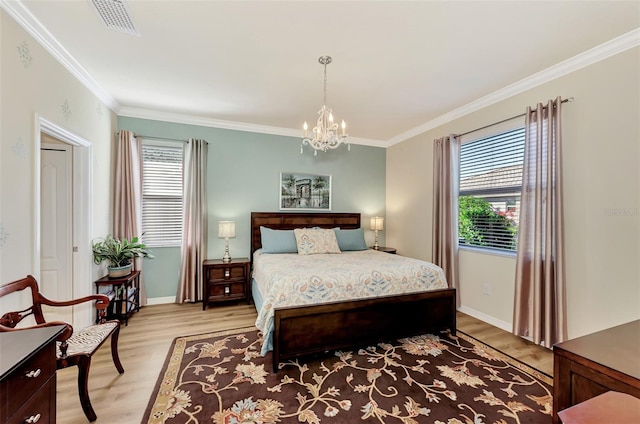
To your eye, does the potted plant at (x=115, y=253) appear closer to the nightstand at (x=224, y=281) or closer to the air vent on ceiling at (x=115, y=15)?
the nightstand at (x=224, y=281)

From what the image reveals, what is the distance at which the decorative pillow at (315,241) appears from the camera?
12.8 ft

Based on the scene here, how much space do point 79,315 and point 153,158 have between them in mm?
2186

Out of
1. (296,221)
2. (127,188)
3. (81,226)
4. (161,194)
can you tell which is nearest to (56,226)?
(81,226)

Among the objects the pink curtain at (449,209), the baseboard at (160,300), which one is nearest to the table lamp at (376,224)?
the pink curtain at (449,209)

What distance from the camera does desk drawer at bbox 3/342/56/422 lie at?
0.99m

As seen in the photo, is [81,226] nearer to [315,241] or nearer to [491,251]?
[315,241]

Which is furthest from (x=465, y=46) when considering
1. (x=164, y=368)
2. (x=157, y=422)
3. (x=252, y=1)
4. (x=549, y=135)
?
(x=164, y=368)

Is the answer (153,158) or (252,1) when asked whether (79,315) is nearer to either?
(153,158)

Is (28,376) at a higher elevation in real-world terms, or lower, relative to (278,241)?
lower

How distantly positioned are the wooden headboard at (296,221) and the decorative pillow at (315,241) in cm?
49

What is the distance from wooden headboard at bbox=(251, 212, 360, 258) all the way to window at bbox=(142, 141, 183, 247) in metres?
1.12

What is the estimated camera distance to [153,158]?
395cm

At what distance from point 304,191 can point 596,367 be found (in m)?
3.98

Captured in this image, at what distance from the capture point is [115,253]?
314 centimetres
